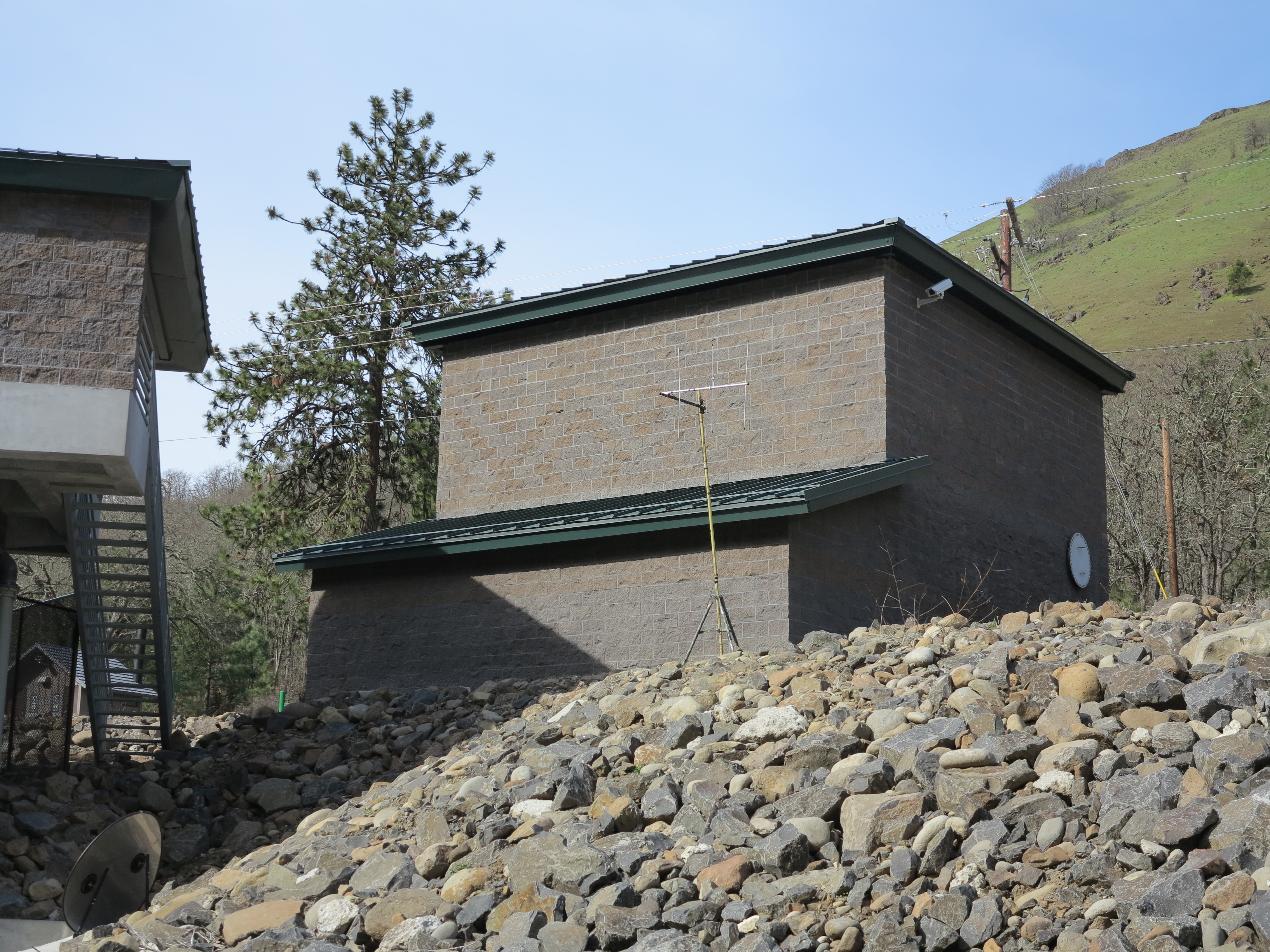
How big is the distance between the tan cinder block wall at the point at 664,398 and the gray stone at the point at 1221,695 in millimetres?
7468

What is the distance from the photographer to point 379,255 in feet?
105

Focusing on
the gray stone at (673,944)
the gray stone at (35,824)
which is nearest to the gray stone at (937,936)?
the gray stone at (673,944)

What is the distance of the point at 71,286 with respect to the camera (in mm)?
12016

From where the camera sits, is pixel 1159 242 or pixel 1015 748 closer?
pixel 1015 748

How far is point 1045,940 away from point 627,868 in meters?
2.81

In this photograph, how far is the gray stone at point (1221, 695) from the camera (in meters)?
8.43

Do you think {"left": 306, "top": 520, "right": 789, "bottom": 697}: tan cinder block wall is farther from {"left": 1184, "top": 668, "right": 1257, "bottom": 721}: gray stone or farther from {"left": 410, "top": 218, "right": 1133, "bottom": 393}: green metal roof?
{"left": 1184, "top": 668, "right": 1257, "bottom": 721}: gray stone

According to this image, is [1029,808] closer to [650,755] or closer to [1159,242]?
[650,755]

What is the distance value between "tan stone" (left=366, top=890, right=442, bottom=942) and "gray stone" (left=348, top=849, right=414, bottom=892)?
43 cm

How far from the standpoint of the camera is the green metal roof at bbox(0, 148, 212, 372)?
11.9 metres

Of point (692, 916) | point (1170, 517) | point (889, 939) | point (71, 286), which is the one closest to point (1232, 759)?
point (889, 939)

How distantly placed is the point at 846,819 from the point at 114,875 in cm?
671

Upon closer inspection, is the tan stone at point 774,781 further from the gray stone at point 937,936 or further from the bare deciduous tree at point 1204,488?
the bare deciduous tree at point 1204,488

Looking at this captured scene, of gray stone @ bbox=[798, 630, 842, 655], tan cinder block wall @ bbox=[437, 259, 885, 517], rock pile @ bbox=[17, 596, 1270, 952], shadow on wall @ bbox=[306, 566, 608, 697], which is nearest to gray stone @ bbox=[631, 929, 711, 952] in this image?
rock pile @ bbox=[17, 596, 1270, 952]
